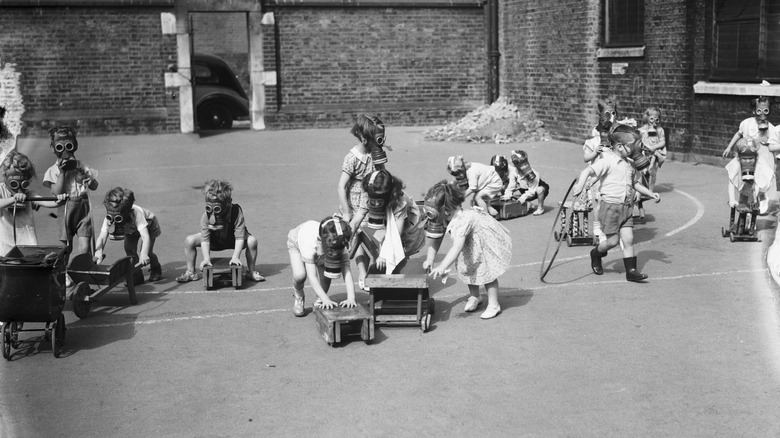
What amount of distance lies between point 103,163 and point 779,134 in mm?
13128

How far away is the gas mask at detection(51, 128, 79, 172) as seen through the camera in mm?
9406

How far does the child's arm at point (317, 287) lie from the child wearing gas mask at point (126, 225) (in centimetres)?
226

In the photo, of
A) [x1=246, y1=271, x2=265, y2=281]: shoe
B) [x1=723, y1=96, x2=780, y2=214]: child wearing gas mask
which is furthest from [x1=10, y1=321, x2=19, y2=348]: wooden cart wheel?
[x1=723, y1=96, x2=780, y2=214]: child wearing gas mask

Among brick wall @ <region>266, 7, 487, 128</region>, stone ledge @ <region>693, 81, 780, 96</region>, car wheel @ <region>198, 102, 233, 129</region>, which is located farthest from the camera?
car wheel @ <region>198, 102, 233, 129</region>

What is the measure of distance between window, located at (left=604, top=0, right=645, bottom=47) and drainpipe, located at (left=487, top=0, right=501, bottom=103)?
507 centimetres

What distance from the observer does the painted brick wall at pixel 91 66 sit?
23734 millimetres

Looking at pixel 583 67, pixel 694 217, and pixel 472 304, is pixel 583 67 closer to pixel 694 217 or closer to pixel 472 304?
pixel 694 217

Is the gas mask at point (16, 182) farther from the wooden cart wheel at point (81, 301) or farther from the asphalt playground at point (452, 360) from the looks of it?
the asphalt playground at point (452, 360)

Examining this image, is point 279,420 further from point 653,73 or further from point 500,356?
point 653,73

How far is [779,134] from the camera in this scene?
41.9 ft

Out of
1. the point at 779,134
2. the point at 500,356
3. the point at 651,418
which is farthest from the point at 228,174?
the point at 651,418

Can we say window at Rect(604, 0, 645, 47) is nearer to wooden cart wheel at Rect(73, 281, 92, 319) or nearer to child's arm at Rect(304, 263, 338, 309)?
child's arm at Rect(304, 263, 338, 309)

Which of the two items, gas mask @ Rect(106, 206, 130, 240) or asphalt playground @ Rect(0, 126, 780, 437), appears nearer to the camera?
asphalt playground @ Rect(0, 126, 780, 437)

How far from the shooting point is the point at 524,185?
13.8m
